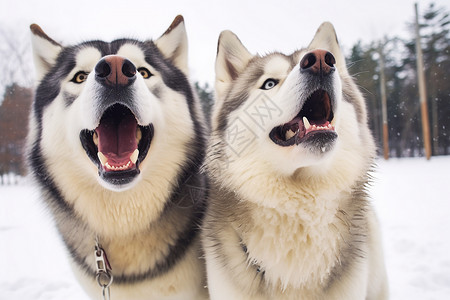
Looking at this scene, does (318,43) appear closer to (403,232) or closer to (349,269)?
(349,269)

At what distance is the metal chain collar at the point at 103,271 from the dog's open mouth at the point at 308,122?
4.36ft

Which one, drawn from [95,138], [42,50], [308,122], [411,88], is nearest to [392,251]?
[308,122]

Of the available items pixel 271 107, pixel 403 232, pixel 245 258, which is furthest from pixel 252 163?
pixel 403 232

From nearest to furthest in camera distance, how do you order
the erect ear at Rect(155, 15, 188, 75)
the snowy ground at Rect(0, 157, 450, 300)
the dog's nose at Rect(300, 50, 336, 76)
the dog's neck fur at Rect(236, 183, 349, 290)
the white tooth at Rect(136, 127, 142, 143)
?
the dog's nose at Rect(300, 50, 336, 76)
the dog's neck fur at Rect(236, 183, 349, 290)
the white tooth at Rect(136, 127, 142, 143)
the erect ear at Rect(155, 15, 188, 75)
the snowy ground at Rect(0, 157, 450, 300)

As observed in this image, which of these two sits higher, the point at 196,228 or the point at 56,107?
the point at 56,107

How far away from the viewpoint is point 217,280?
1867 mm

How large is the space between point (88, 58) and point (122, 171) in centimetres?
85

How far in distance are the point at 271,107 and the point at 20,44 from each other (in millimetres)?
14271

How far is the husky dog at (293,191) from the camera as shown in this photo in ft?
5.57

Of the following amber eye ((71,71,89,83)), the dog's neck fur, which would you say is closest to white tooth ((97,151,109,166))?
amber eye ((71,71,89,83))

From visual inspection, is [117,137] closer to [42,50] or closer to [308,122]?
[42,50]

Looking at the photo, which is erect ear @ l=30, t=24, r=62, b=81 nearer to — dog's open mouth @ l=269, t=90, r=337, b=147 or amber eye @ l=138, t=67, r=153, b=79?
amber eye @ l=138, t=67, r=153, b=79

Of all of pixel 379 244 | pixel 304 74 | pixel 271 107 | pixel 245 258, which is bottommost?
pixel 379 244

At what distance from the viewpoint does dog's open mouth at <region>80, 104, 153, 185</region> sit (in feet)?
6.00
